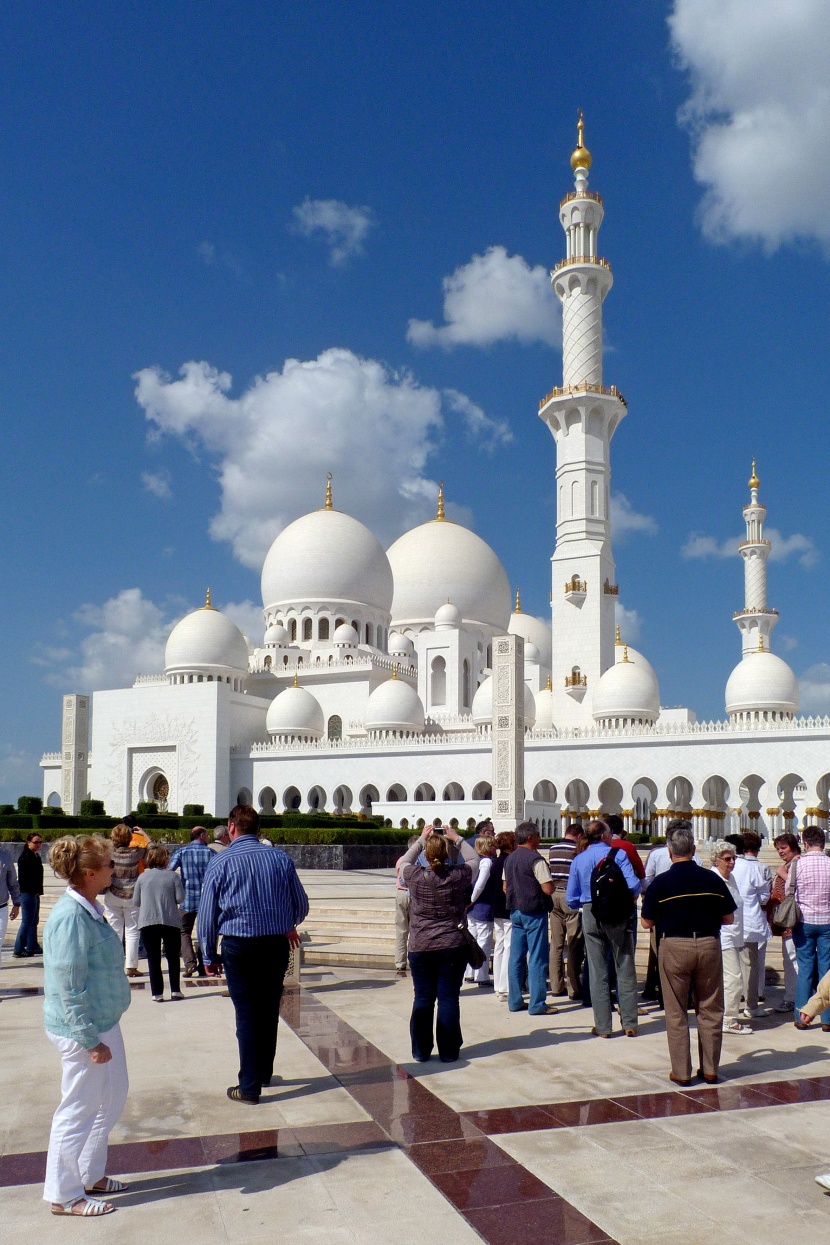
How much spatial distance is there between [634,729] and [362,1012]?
28.1 meters

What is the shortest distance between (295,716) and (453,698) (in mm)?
6744

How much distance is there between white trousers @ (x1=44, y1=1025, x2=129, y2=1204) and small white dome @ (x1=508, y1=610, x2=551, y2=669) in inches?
1907

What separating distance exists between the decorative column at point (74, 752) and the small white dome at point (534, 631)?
21361 millimetres

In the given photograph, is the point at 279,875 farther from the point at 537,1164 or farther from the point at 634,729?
the point at 634,729

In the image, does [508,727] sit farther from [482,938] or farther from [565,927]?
[565,927]

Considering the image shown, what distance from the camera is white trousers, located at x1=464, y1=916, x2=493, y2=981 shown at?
9.64m

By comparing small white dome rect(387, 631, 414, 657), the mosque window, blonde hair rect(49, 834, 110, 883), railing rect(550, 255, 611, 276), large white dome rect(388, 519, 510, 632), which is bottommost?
blonde hair rect(49, 834, 110, 883)

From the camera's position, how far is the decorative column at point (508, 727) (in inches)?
1153

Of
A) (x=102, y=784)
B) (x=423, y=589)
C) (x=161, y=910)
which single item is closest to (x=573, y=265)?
(x=423, y=589)

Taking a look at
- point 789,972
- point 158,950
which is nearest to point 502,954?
point 789,972

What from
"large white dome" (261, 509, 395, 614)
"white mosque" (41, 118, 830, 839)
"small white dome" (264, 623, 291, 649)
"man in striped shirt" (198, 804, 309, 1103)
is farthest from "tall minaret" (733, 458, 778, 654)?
"man in striped shirt" (198, 804, 309, 1103)

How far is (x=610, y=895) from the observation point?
739 centimetres

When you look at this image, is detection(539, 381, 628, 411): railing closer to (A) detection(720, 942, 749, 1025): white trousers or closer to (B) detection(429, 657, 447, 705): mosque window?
(B) detection(429, 657, 447, 705): mosque window

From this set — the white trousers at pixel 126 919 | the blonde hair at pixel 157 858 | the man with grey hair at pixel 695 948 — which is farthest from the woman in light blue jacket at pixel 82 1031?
the white trousers at pixel 126 919
